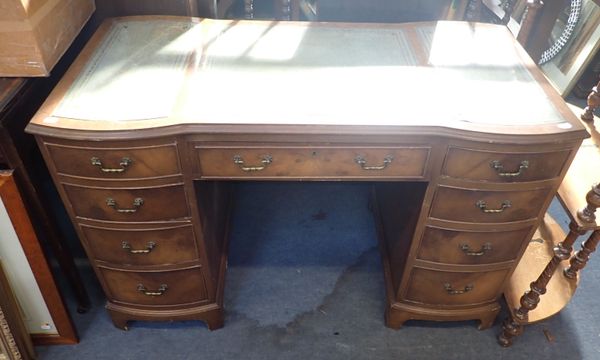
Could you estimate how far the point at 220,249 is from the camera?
1.76 m

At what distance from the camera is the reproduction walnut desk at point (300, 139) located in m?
1.15

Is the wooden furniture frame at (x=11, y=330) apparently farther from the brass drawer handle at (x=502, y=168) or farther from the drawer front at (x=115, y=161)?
the brass drawer handle at (x=502, y=168)

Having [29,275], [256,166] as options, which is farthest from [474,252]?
[29,275]

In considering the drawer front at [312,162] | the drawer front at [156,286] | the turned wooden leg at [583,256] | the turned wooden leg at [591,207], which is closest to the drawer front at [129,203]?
the drawer front at [312,162]

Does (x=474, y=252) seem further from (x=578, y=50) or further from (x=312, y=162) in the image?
(x=578, y=50)

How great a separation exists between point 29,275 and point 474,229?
4.33ft

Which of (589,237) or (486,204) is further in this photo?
(589,237)

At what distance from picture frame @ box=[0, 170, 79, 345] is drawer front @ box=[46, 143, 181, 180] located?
0.58 feet

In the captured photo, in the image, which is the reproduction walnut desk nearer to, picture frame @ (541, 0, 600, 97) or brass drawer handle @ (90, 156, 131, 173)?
brass drawer handle @ (90, 156, 131, 173)

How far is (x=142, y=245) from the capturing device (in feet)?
4.51

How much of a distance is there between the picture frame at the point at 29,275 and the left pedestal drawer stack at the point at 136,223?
130 mm

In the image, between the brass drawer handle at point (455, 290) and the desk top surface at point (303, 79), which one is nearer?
the desk top surface at point (303, 79)

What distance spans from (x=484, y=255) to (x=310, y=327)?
0.65m

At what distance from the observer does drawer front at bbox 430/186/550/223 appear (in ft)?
4.18
